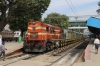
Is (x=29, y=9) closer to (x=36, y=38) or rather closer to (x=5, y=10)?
(x=5, y=10)

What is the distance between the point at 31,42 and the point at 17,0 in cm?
1676

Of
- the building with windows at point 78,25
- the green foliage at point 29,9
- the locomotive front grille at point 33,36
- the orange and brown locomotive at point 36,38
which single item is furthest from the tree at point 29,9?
the building with windows at point 78,25

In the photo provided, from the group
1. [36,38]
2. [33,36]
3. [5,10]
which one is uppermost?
[5,10]

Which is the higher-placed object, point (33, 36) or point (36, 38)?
point (33, 36)

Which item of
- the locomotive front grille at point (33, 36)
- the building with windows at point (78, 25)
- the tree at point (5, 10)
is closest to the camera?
the locomotive front grille at point (33, 36)

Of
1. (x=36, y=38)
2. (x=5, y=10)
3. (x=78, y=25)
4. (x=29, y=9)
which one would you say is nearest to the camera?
(x=36, y=38)

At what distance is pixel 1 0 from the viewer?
117ft

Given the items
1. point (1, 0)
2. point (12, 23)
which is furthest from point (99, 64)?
point (12, 23)

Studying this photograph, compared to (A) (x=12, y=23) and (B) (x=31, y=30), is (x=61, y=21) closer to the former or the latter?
(A) (x=12, y=23)

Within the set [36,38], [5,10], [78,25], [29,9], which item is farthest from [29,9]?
[78,25]

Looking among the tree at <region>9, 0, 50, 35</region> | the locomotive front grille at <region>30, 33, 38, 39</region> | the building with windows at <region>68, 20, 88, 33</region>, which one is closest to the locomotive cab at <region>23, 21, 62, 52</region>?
the locomotive front grille at <region>30, 33, 38, 39</region>

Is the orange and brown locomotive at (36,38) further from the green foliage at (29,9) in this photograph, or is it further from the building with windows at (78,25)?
the building with windows at (78,25)

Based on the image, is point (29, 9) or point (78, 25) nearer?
point (29, 9)

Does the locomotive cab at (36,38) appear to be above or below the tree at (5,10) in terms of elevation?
below
